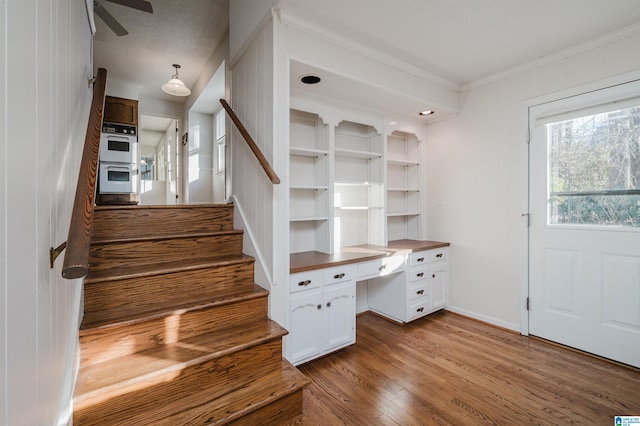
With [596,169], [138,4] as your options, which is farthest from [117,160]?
[596,169]

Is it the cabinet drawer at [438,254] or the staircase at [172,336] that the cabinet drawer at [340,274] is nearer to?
the staircase at [172,336]

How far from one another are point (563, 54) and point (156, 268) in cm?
364

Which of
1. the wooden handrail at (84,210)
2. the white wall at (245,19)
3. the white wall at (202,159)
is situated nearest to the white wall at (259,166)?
the white wall at (245,19)

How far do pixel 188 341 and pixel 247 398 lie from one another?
46 cm

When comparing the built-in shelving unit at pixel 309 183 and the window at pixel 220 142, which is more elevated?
the window at pixel 220 142

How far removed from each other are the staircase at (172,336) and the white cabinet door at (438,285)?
2.06 m

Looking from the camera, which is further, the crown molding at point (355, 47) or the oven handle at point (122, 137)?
the oven handle at point (122, 137)

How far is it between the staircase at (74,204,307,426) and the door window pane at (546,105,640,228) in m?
2.65

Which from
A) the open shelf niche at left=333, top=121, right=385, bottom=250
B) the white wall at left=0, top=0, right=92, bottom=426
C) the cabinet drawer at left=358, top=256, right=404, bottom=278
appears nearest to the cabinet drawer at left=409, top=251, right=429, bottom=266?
the cabinet drawer at left=358, top=256, right=404, bottom=278

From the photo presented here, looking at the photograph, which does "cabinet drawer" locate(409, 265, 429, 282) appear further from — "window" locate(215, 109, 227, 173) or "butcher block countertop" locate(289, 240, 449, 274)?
"window" locate(215, 109, 227, 173)

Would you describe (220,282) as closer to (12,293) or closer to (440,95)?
(12,293)

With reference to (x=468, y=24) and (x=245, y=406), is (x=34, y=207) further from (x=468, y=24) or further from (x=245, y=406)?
(x=468, y=24)

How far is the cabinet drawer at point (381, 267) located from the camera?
263 centimetres

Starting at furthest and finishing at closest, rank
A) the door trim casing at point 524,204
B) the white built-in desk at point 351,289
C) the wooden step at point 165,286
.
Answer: the door trim casing at point 524,204 → the white built-in desk at point 351,289 → the wooden step at point 165,286
